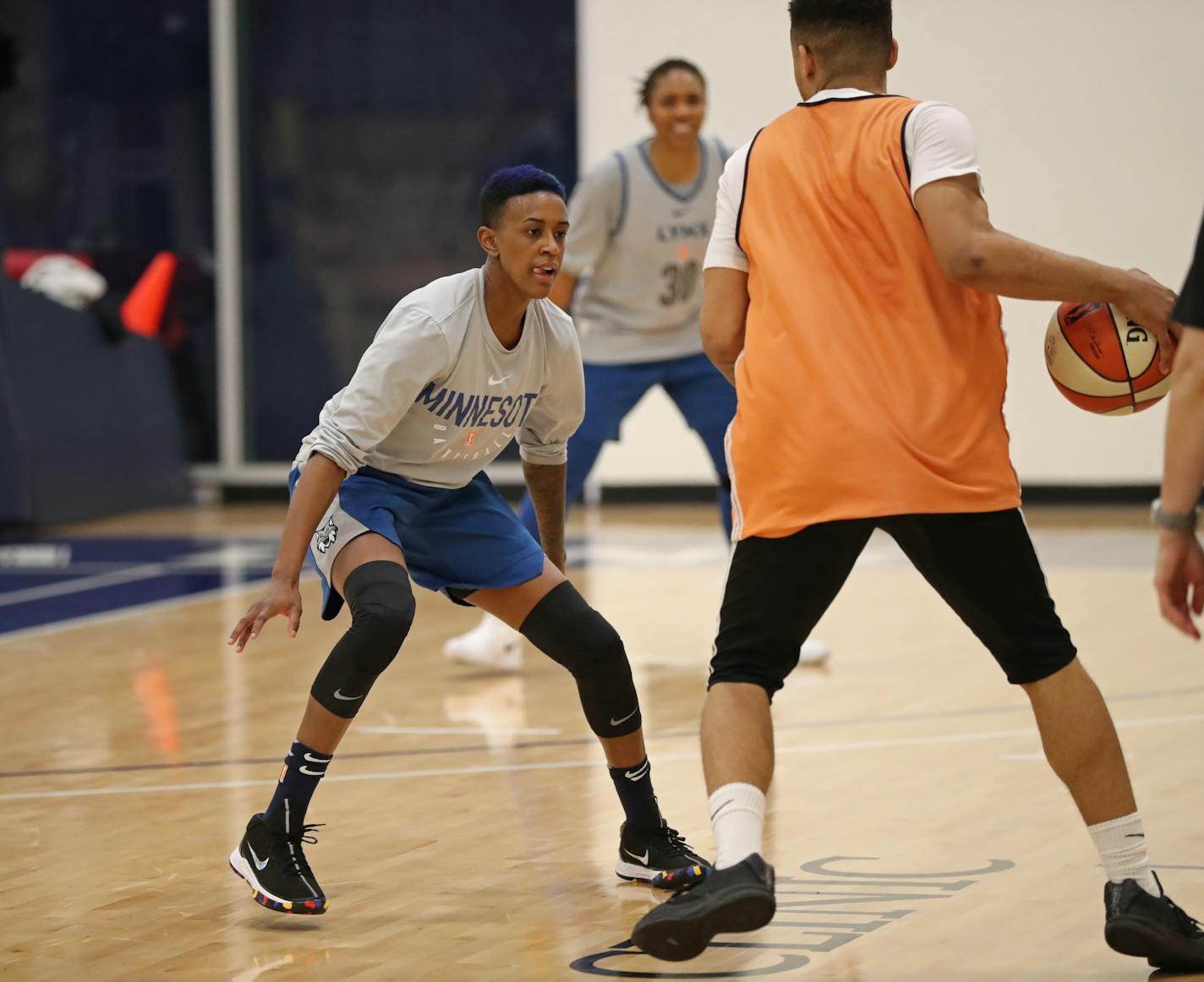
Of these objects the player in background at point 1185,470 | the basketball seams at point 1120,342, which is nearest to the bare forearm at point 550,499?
the basketball seams at point 1120,342

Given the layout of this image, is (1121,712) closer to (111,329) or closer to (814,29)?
(814,29)

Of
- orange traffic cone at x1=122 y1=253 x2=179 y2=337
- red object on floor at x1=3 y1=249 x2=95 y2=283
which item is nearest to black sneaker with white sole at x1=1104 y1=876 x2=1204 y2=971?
red object on floor at x1=3 y1=249 x2=95 y2=283

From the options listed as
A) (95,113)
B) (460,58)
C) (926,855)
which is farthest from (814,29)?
(95,113)

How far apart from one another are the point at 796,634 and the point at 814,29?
1.02 metres

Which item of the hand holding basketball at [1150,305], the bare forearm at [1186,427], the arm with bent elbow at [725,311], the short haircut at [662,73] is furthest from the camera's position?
the short haircut at [662,73]

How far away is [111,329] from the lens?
11812 mm

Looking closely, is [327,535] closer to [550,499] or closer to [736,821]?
[550,499]

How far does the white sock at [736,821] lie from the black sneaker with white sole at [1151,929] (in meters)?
0.61

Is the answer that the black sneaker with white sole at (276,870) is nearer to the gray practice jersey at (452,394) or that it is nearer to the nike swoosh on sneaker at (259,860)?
the nike swoosh on sneaker at (259,860)

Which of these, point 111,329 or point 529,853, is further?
point 111,329

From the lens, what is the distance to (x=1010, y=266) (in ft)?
9.90

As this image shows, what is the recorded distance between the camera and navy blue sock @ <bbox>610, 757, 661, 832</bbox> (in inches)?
155

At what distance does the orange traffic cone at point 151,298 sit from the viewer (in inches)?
494

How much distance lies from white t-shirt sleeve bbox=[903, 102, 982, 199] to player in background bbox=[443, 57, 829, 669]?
3.34 metres
